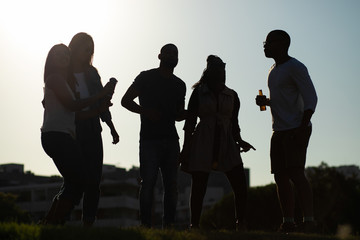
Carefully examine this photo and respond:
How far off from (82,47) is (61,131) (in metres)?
1.78

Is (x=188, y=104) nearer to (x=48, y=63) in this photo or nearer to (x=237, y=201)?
(x=237, y=201)

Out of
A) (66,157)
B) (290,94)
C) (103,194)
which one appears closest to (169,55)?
(290,94)

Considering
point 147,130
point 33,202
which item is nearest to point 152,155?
point 147,130

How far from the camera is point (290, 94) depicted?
9406 millimetres

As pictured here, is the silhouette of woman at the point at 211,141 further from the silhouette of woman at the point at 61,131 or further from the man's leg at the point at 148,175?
the silhouette of woman at the point at 61,131

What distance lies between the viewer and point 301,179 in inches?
364

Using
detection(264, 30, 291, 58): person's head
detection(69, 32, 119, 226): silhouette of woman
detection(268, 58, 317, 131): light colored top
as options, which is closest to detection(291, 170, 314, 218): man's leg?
detection(268, 58, 317, 131): light colored top

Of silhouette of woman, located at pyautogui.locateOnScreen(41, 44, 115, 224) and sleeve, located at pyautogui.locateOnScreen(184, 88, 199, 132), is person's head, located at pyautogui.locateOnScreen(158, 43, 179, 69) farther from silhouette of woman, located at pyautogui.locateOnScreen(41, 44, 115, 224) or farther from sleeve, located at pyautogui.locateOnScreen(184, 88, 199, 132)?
silhouette of woman, located at pyautogui.locateOnScreen(41, 44, 115, 224)

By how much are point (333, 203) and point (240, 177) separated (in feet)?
152

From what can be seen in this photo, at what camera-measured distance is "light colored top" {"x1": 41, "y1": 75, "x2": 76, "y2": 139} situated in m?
7.79

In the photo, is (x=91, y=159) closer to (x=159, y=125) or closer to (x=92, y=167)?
(x=92, y=167)

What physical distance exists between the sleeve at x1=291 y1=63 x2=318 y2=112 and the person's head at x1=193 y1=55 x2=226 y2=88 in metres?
1.09

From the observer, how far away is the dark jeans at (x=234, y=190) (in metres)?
9.80

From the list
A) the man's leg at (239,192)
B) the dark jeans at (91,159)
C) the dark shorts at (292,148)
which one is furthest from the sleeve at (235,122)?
the dark jeans at (91,159)
